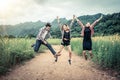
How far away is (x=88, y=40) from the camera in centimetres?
866

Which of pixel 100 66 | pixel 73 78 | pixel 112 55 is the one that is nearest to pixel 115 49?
pixel 112 55

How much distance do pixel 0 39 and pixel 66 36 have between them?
306cm

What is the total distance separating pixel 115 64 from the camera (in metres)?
10.6

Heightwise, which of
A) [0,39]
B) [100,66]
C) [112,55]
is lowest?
[100,66]

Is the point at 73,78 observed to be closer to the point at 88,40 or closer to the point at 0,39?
the point at 88,40

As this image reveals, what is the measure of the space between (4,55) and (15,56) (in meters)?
1.60

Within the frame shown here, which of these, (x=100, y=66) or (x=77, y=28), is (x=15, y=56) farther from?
(x=100, y=66)

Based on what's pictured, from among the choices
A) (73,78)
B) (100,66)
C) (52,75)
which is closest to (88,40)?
(73,78)

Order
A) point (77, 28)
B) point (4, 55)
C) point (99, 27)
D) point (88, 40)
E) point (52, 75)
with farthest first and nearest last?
point (99, 27) → point (77, 28) → point (4, 55) → point (52, 75) → point (88, 40)

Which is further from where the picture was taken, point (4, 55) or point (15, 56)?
point (15, 56)

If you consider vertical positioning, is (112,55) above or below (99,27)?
below

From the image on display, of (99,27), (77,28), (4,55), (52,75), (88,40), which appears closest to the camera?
(88,40)

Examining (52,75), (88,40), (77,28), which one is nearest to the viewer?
(88,40)

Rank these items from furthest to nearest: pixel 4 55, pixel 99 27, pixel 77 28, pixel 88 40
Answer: pixel 99 27 < pixel 77 28 < pixel 4 55 < pixel 88 40
